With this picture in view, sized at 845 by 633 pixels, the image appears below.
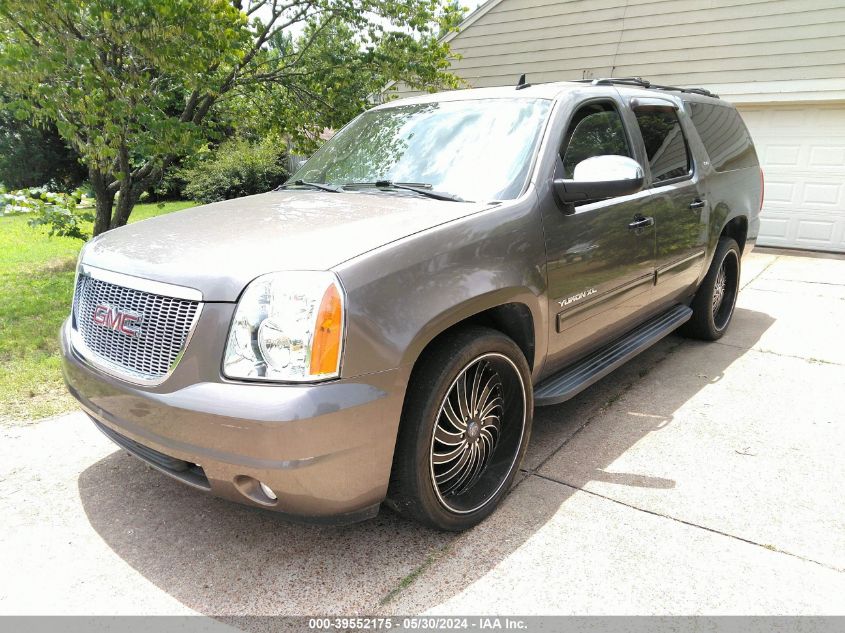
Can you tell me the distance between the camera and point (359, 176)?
11.2 feet

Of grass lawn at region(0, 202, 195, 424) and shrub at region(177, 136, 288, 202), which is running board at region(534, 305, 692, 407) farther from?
shrub at region(177, 136, 288, 202)

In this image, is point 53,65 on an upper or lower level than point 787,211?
upper

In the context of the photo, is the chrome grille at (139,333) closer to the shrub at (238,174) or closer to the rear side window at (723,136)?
the rear side window at (723,136)

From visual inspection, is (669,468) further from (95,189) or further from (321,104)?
(95,189)

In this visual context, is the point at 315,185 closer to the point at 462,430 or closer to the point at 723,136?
the point at 462,430

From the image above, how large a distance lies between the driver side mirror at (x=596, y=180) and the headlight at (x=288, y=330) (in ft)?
4.59

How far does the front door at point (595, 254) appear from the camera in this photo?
301 cm

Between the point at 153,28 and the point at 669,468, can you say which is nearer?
the point at 669,468

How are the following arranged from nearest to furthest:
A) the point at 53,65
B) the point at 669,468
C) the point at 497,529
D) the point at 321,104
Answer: the point at 497,529 < the point at 669,468 < the point at 53,65 < the point at 321,104

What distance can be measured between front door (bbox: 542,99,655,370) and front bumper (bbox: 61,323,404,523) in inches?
47.3

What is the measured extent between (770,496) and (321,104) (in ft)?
26.5

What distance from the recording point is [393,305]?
2.20 metres

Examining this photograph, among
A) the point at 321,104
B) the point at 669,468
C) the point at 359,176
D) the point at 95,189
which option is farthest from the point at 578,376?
the point at 95,189

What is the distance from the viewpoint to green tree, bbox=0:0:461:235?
18.8ft
